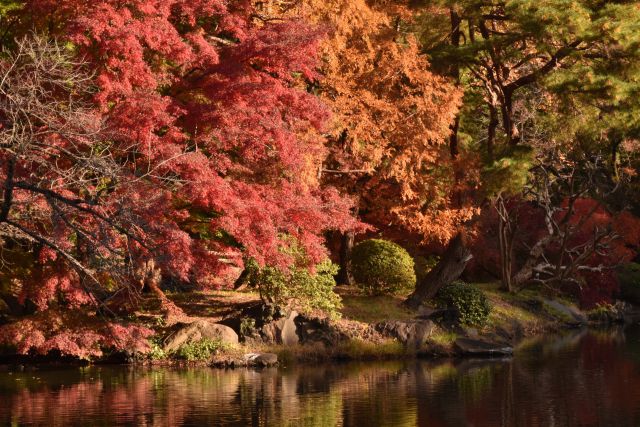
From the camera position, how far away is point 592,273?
3344 cm

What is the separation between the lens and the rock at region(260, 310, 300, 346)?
21359mm

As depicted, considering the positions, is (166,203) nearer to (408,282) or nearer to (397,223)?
(408,282)

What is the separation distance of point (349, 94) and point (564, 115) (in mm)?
5236

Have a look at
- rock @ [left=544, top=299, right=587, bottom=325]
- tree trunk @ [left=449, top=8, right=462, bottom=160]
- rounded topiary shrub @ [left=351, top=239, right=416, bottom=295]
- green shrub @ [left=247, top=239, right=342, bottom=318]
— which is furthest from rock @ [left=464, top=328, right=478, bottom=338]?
rock @ [left=544, top=299, right=587, bottom=325]

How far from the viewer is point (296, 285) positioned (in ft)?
72.6

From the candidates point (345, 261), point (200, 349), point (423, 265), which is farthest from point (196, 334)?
point (423, 265)

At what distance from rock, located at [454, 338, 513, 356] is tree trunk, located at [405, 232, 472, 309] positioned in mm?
2680

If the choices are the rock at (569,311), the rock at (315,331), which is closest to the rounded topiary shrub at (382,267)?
the rock at (315,331)

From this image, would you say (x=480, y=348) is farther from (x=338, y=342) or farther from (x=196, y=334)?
(x=196, y=334)

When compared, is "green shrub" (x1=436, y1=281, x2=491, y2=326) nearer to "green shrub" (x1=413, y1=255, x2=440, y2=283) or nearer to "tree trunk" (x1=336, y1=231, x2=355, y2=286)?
"tree trunk" (x1=336, y1=231, x2=355, y2=286)

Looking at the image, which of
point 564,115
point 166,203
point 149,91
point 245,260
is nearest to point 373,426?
A: point 166,203

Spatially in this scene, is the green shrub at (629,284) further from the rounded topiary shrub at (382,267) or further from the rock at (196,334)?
the rock at (196,334)

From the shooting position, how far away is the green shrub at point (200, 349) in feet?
67.5

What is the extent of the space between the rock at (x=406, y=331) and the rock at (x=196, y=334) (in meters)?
3.44
